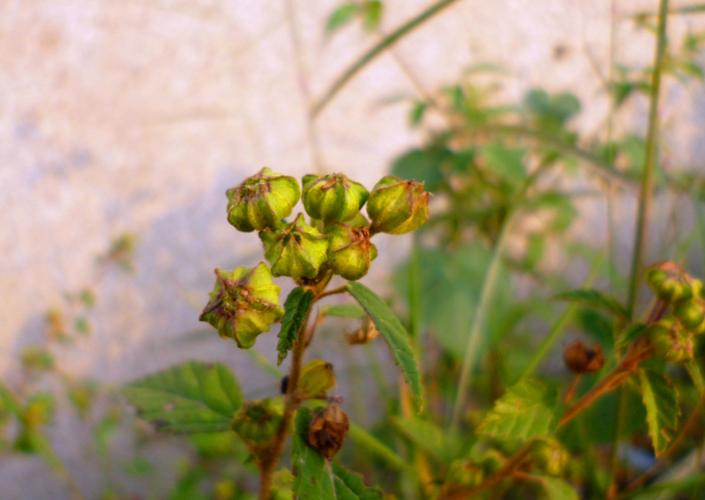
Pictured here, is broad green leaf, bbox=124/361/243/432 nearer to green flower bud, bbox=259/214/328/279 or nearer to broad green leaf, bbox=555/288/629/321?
green flower bud, bbox=259/214/328/279

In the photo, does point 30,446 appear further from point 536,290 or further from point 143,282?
point 536,290

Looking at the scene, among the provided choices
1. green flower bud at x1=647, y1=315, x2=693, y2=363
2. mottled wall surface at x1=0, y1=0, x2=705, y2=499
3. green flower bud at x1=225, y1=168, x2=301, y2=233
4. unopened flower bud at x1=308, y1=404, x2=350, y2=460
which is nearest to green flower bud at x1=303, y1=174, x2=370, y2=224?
green flower bud at x1=225, y1=168, x2=301, y2=233

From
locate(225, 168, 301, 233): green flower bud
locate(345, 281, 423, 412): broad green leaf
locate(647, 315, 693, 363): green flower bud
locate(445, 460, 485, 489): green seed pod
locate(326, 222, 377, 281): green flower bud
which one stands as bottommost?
locate(445, 460, 485, 489): green seed pod

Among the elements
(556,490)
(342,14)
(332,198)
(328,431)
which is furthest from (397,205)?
(342,14)

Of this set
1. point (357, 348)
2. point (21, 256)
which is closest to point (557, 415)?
point (357, 348)

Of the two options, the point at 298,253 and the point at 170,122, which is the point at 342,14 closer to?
the point at 170,122

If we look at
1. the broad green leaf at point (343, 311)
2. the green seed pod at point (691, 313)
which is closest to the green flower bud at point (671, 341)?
the green seed pod at point (691, 313)
